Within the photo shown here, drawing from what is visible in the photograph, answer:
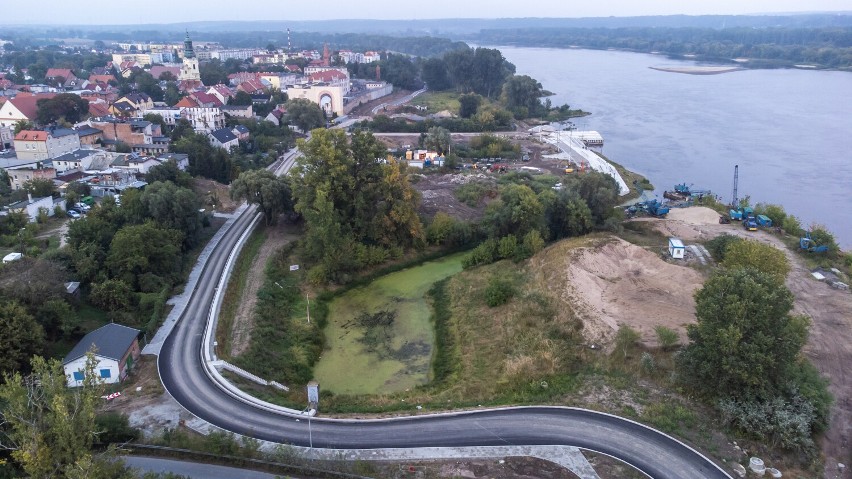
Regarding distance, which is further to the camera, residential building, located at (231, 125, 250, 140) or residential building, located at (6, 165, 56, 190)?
residential building, located at (231, 125, 250, 140)

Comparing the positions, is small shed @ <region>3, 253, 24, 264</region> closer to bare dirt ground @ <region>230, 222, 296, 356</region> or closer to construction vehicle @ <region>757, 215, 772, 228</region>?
bare dirt ground @ <region>230, 222, 296, 356</region>

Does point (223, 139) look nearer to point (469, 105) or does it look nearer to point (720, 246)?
point (469, 105)

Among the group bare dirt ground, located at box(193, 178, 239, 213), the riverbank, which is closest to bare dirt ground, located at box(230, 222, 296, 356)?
bare dirt ground, located at box(193, 178, 239, 213)

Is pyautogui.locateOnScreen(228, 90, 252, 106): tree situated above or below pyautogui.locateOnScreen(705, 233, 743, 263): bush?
above

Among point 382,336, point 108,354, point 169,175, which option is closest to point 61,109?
point 169,175

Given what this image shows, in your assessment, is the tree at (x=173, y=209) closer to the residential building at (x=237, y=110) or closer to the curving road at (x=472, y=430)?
the curving road at (x=472, y=430)

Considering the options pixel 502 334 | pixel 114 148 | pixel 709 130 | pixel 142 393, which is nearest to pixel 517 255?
pixel 502 334
